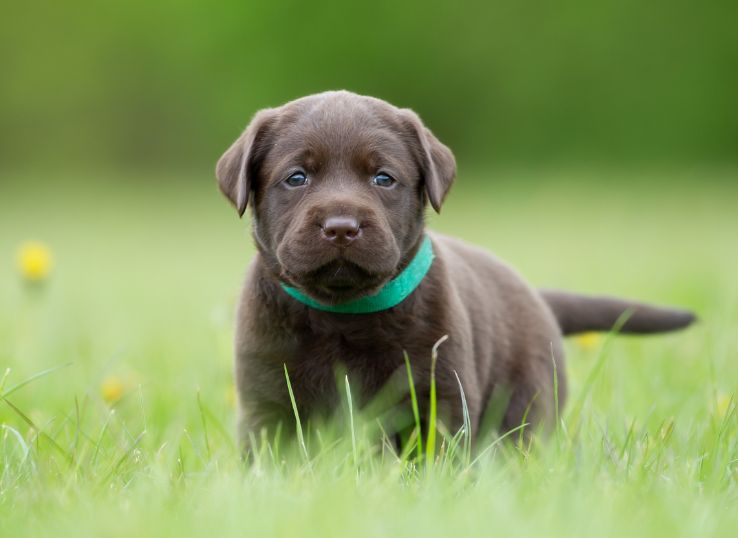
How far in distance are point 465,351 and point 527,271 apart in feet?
16.6

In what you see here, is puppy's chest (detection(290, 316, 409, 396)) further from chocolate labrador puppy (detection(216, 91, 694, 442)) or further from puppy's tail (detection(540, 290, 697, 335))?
puppy's tail (detection(540, 290, 697, 335))

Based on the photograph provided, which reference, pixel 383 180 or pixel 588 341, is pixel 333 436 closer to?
pixel 383 180

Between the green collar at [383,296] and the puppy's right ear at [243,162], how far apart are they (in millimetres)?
304

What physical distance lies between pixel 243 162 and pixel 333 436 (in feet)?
2.76

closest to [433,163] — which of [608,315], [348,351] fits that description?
[348,351]

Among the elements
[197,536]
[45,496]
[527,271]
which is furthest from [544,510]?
[527,271]

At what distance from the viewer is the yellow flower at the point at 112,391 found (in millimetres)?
3803

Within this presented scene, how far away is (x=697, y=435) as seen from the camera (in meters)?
2.89

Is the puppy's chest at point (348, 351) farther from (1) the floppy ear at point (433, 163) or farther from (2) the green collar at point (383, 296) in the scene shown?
(1) the floppy ear at point (433, 163)

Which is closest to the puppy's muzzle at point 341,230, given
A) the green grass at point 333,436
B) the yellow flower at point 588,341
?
the green grass at point 333,436

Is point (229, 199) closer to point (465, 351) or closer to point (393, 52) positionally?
point (465, 351)

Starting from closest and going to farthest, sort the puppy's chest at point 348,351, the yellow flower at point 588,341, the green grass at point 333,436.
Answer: the green grass at point 333,436 → the puppy's chest at point 348,351 → the yellow flower at point 588,341

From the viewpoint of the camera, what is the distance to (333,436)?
283 centimetres

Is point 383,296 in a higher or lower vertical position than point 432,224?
higher
